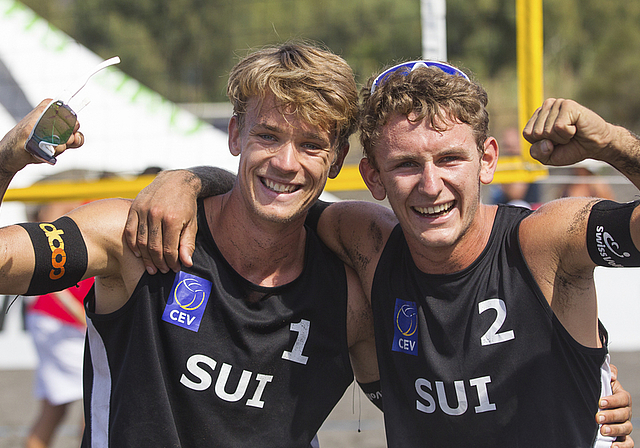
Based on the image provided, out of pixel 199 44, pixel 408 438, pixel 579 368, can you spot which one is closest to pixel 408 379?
pixel 408 438

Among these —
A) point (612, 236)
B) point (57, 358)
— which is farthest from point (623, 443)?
point (57, 358)

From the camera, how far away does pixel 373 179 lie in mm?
2293

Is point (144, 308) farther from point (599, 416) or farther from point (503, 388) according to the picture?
point (599, 416)

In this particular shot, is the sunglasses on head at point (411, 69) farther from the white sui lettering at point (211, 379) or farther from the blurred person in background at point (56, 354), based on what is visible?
the blurred person in background at point (56, 354)

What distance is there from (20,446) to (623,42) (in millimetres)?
28772

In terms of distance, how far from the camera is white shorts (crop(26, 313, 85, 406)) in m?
3.92

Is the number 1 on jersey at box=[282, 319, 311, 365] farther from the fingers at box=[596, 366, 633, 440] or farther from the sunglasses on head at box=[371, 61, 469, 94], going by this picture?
the fingers at box=[596, 366, 633, 440]

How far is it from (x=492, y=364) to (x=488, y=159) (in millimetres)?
756

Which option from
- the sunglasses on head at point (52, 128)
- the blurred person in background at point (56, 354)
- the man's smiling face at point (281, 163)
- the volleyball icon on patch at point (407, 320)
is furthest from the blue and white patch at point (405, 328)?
the blurred person in background at point (56, 354)

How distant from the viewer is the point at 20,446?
430 centimetres

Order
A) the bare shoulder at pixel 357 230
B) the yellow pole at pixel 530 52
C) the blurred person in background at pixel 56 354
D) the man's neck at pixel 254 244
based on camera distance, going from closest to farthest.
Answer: the man's neck at pixel 254 244 < the bare shoulder at pixel 357 230 < the blurred person in background at pixel 56 354 < the yellow pole at pixel 530 52

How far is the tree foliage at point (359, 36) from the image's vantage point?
18.3m

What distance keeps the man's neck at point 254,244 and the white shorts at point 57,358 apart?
2280 mm

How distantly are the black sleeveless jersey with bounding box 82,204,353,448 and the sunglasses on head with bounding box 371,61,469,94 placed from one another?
0.83 metres
